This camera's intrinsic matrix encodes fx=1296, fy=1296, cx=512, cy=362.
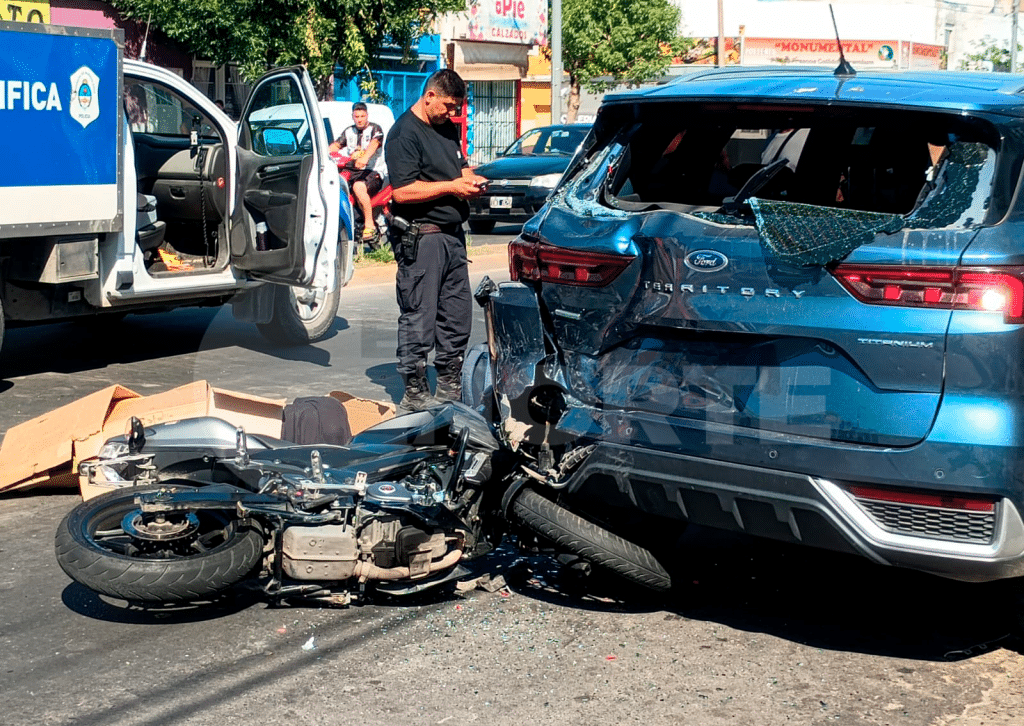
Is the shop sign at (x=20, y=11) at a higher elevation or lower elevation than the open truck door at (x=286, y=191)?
higher

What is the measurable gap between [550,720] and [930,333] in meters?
1.49

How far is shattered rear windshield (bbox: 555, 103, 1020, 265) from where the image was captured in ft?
12.1

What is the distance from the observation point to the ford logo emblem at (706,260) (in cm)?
385

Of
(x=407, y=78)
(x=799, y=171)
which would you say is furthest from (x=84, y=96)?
(x=407, y=78)

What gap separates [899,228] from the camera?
12.0 ft

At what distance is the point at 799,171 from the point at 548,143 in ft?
54.9

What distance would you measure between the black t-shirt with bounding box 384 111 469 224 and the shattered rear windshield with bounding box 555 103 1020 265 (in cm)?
259

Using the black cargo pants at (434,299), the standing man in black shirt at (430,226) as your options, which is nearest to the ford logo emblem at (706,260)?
the standing man in black shirt at (430,226)

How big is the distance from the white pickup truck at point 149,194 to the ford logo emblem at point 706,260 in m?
5.03

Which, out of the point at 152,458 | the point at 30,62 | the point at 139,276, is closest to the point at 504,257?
the point at 139,276

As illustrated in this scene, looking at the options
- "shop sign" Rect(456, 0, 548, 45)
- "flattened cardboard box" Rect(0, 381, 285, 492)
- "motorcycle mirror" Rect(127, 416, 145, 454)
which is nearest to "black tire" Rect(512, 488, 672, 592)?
"motorcycle mirror" Rect(127, 416, 145, 454)

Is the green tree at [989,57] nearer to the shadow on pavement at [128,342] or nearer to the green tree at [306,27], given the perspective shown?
the green tree at [306,27]

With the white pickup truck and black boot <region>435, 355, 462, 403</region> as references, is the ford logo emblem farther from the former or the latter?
the white pickup truck

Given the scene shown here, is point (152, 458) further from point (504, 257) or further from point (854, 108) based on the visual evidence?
point (504, 257)
